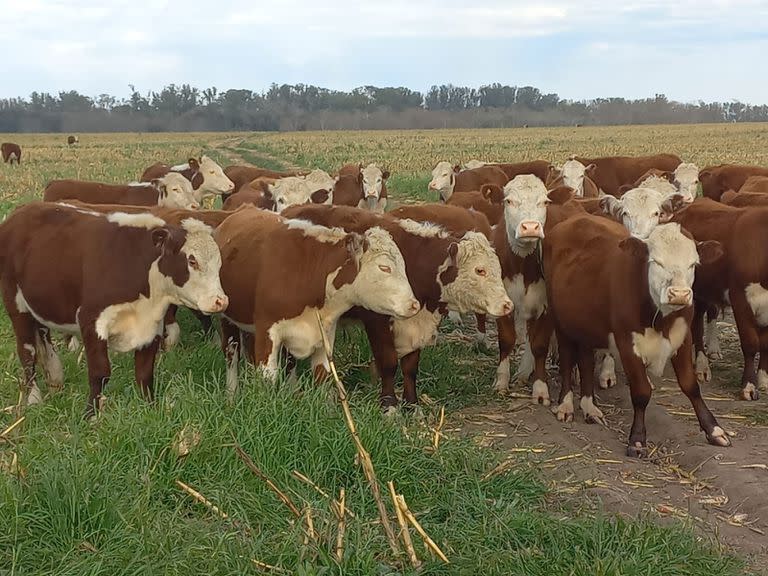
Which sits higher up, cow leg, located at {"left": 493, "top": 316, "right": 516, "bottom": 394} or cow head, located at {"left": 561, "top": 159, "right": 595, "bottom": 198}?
cow head, located at {"left": 561, "top": 159, "right": 595, "bottom": 198}

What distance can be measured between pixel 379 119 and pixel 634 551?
125577 millimetres

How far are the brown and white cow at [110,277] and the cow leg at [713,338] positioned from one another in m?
5.08

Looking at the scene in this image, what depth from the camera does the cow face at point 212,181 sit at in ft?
48.7

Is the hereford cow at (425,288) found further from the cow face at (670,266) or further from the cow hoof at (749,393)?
the cow hoof at (749,393)

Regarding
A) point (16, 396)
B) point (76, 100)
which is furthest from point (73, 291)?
point (76, 100)

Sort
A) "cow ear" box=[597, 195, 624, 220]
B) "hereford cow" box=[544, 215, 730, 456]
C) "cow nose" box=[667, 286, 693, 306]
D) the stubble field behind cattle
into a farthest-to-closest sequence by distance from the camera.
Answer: "cow ear" box=[597, 195, 624, 220] < "hereford cow" box=[544, 215, 730, 456] < "cow nose" box=[667, 286, 693, 306] < the stubble field behind cattle

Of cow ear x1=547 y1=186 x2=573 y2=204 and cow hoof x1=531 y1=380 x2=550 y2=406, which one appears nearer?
cow hoof x1=531 y1=380 x2=550 y2=406

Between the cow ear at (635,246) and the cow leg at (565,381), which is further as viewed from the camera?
the cow leg at (565,381)

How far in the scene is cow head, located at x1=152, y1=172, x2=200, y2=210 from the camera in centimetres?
1168

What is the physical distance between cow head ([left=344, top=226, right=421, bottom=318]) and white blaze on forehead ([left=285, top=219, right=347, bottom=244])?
0.77 feet

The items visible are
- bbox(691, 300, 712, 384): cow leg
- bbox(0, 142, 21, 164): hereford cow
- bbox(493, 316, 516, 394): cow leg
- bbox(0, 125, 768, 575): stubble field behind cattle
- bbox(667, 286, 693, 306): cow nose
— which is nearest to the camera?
bbox(0, 125, 768, 575): stubble field behind cattle

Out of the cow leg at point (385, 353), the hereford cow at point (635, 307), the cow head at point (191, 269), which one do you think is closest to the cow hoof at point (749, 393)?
the hereford cow at point (635, 307)

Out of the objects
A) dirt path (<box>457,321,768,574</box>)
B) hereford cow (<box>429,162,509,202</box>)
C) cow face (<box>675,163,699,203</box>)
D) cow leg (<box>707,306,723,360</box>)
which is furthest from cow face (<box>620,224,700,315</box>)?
hereford cow (<box>429,162,509,202</box>)

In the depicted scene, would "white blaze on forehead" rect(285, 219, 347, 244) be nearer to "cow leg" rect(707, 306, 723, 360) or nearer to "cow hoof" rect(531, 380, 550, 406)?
"cow hoof" rect(531, 380, 550, 406)
